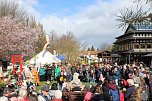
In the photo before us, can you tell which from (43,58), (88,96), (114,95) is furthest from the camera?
(43,58)

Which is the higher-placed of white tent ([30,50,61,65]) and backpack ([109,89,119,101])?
white tent ([30,50,61,65])

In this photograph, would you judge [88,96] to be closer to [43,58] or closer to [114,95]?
Answer: [114,95]

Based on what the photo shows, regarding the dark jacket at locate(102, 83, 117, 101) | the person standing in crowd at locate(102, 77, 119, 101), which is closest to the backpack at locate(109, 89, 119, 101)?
the person standing in crowd at locate(102, 77, 119, 101)

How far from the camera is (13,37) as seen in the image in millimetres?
50406

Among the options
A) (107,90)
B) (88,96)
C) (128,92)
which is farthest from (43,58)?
(128,92)

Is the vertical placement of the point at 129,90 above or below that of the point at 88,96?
above

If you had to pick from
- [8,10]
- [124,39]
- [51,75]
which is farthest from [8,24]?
[124,39]

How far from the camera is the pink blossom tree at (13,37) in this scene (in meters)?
48.3

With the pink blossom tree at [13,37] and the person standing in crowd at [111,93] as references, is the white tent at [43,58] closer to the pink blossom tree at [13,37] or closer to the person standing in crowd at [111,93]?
the pink blossom tree at [13,37]

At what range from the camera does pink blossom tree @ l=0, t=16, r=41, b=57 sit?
48.3m

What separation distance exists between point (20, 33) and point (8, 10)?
852 centimetres

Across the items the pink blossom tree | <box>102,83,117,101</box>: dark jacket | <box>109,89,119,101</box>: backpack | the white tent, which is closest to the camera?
<box>109,89,119,101</box>: backpack

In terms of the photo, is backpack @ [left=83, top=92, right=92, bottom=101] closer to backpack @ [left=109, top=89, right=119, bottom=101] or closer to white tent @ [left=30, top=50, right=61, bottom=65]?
backpack @ [left=109, top=89, right=119, bottom=101]

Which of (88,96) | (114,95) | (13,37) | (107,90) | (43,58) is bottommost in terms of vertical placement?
(88,96)
